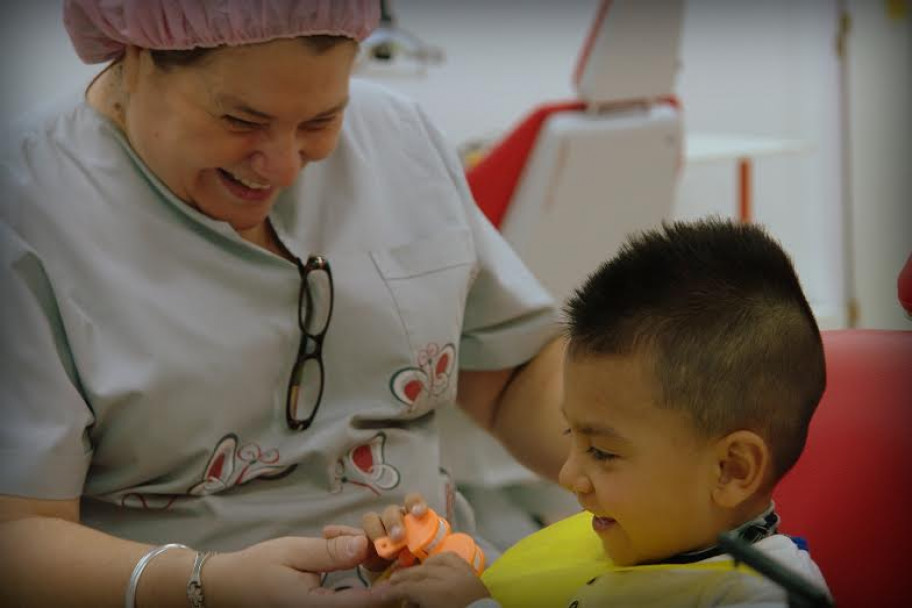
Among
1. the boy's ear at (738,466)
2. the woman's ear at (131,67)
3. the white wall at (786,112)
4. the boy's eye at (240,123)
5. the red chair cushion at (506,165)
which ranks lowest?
the white wall at (786,112)

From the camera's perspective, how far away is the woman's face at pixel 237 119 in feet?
3.80

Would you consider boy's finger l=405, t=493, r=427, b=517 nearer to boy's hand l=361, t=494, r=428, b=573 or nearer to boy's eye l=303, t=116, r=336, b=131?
boy's hand l=361, t=494, r=428, b=573

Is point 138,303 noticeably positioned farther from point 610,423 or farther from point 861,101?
point 861,101

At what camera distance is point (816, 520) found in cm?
119

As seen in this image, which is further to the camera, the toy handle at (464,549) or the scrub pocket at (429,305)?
the scrub pocket at (429,305)

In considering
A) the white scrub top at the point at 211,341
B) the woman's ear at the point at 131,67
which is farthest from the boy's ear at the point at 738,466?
the woman's ear at the point at 131,67

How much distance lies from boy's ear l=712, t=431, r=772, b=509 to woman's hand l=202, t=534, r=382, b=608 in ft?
1.10

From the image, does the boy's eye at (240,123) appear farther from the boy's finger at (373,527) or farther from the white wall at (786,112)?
the white wall at (786,112)

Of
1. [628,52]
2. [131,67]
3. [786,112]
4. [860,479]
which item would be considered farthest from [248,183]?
[786,112]

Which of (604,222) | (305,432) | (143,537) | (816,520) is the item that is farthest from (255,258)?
(604,222)

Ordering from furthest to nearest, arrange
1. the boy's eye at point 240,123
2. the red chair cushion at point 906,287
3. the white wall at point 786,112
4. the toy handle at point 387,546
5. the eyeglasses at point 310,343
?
the white wall at point 786,112
the eyeglasses at point 310,343
the boy's eye at point 240,123
the toy handle at point 387,546
the red chair cushion at point 906,287

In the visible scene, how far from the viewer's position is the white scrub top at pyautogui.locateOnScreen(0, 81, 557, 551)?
3.91ft

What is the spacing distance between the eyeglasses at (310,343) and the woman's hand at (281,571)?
0.24 m

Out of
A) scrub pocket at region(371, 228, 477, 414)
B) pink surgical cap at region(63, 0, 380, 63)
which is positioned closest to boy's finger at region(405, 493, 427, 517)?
scrub pocket at region(371, 228, 477, 414)
